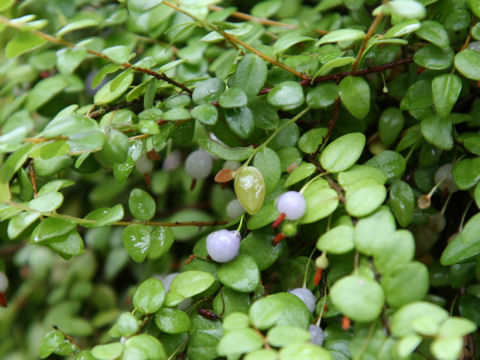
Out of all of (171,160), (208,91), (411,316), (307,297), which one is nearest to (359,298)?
(411,316)

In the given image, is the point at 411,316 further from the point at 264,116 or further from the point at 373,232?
the point at 264,116

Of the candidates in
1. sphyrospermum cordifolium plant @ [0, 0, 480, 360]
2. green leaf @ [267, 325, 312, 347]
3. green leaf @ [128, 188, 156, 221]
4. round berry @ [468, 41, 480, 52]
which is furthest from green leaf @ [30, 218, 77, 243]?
round berry @ [468, 41, 480, 52]

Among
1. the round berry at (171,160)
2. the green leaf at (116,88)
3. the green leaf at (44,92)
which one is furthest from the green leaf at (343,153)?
the green leaf at (44,92)

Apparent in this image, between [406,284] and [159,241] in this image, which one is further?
[159,241]

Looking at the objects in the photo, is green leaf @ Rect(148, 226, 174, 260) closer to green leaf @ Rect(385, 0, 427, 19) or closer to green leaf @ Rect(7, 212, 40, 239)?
green leaf @ Rect(7, 212, 40, 239)

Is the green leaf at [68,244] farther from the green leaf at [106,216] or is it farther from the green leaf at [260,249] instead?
the green leaf at [260,249]

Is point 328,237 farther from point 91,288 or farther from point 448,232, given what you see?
point 91,288

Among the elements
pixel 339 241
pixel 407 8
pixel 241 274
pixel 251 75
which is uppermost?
pixel 407 8
